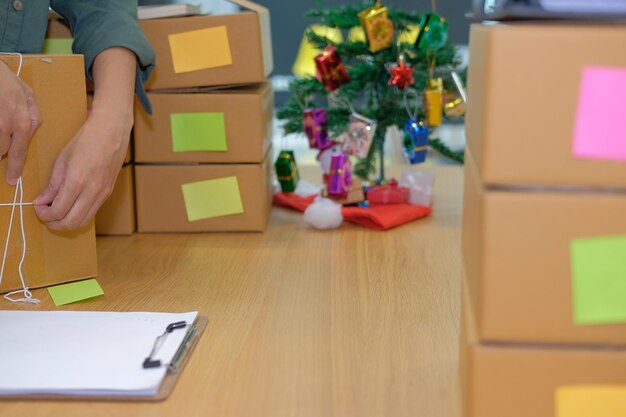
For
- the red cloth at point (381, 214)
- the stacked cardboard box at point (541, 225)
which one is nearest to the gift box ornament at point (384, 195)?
the red cloth at point (381, 214)

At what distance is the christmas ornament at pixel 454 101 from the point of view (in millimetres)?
1458

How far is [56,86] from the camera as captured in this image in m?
1.02

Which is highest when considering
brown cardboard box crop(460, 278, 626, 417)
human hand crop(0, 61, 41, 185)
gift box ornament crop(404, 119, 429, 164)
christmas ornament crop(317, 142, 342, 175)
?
human hand crop(0, 61, 41, 185)

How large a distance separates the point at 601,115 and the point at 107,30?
31.9 inches

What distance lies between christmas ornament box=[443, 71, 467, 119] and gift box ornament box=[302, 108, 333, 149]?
0.74 ft

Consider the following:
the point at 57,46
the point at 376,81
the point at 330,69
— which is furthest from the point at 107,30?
the point at 376,81

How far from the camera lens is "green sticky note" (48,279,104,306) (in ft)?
3.34

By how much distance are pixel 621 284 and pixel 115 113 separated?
0.73 m

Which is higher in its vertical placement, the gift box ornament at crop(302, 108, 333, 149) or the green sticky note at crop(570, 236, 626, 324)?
the green sticky note at crop(570, 236, 626, 324)

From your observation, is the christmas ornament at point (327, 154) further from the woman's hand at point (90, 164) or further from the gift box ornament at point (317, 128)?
the woman's hand at point (90, 164)

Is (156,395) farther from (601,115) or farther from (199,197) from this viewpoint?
(199,197)

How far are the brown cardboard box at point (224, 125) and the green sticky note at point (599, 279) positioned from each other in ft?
2.73

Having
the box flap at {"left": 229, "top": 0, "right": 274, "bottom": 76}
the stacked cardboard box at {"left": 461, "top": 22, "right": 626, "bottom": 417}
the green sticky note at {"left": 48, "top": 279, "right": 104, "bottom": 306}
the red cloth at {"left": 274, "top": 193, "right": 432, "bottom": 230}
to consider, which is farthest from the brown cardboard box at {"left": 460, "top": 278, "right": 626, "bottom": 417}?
the box flap at {"left": 229, "top": 0, "right": 274, "bottom": 76}

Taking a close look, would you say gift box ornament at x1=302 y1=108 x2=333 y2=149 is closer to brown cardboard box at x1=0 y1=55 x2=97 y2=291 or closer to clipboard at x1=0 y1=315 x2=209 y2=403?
brown cardboard box at x1=0 y1=55 x2=97 y2=291
